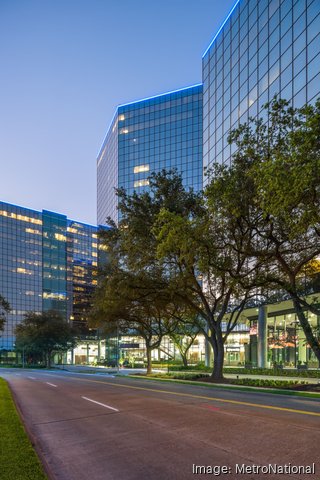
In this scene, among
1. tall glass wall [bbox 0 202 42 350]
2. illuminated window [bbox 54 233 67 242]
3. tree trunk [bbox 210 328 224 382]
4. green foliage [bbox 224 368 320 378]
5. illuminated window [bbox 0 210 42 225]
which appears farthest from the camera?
illuminated window [bbox 54 233 67 242]

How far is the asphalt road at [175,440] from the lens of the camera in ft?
21.8

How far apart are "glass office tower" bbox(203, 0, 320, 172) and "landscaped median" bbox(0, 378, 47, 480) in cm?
3142

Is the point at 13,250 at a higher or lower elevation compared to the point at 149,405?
higher

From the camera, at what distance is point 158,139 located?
348ft

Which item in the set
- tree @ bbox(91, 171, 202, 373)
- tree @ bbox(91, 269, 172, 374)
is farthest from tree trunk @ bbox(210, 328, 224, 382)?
tree @ bbox(91, 269, 172, 374)

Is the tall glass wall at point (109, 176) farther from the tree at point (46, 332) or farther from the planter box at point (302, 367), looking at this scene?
the planter box at point (302, 367)

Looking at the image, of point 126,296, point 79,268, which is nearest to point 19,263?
point 79,268

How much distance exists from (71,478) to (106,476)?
1.76 feet

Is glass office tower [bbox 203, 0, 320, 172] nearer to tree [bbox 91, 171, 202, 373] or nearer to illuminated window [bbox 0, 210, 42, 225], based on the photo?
tree [bbox 91, 171, 202, 373]

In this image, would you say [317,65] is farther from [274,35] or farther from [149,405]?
[149,405]

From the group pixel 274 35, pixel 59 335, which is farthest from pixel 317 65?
pixel 59 335

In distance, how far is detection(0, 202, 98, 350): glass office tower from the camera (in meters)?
150

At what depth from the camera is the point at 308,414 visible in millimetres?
11664

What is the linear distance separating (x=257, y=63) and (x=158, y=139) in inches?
2516
